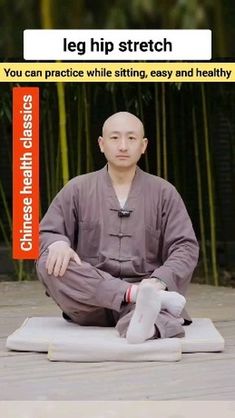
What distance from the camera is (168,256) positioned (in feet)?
Result: 9.64

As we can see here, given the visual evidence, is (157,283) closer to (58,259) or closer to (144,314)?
(144,314)

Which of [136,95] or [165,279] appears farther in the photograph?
[136,95]

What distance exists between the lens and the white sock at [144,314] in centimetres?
254

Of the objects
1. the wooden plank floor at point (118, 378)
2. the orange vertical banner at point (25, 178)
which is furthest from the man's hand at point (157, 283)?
the orange vertical banner at point (25, 178)

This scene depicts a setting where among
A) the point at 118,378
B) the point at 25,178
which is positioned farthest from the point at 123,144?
the point at 118,378

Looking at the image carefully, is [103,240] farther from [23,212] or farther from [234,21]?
[234,21]

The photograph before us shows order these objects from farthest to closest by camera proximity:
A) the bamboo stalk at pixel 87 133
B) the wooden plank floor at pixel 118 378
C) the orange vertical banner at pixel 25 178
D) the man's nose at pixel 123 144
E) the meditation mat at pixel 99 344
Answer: the bamboo stalk at pixel 87 133
the orange vertical banner at pixel 25 178
the man's nose at pixel 123 144
the meditation mat at pixel 99 344
the wooden plank floor at pixel 118 378

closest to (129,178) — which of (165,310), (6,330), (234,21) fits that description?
(165,310)

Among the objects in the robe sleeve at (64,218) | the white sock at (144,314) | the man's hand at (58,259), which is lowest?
the white sock at (144,314)

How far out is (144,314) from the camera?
2.58 meters

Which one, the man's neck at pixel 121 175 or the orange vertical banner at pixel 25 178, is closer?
the man's neck at pixel 121 175

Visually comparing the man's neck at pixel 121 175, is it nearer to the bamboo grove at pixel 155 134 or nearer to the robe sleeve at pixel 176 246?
the robe sleeve at pixel 176 246

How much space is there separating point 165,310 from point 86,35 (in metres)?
1.13

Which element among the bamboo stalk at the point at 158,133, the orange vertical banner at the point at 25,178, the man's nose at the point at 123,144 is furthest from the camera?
the bamboo stalk at the point at 158,133
